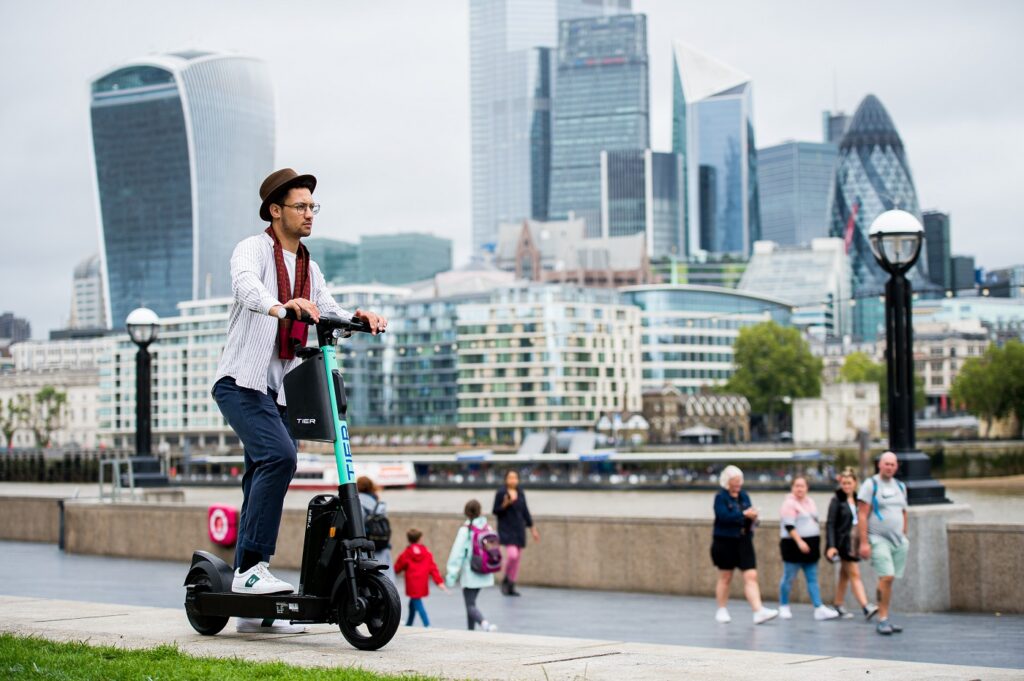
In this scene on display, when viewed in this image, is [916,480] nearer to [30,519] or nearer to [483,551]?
[483,551]

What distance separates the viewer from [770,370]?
150 m

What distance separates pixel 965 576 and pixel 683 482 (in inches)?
3472

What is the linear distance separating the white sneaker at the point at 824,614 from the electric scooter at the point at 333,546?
8271mm

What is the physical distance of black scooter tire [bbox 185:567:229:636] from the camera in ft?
26.4

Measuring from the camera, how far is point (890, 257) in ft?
52.3

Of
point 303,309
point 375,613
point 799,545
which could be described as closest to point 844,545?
point 799,545

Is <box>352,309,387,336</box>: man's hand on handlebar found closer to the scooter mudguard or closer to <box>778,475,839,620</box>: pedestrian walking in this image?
the scooter mudguard

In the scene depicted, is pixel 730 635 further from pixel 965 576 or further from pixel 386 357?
pixel 386 357

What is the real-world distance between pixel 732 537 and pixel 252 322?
8.46 m

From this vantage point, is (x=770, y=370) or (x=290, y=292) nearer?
(x=290, y=292)

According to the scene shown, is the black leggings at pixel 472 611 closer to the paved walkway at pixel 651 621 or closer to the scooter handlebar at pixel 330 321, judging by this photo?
the paved walkway at pixel 651 621

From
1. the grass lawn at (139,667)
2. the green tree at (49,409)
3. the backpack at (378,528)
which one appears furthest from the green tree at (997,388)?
the grass lawn at (139,667)

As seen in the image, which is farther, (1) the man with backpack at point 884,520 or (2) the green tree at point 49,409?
(2) the green tree at point 49,409

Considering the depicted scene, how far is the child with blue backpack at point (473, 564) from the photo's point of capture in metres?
14.9
